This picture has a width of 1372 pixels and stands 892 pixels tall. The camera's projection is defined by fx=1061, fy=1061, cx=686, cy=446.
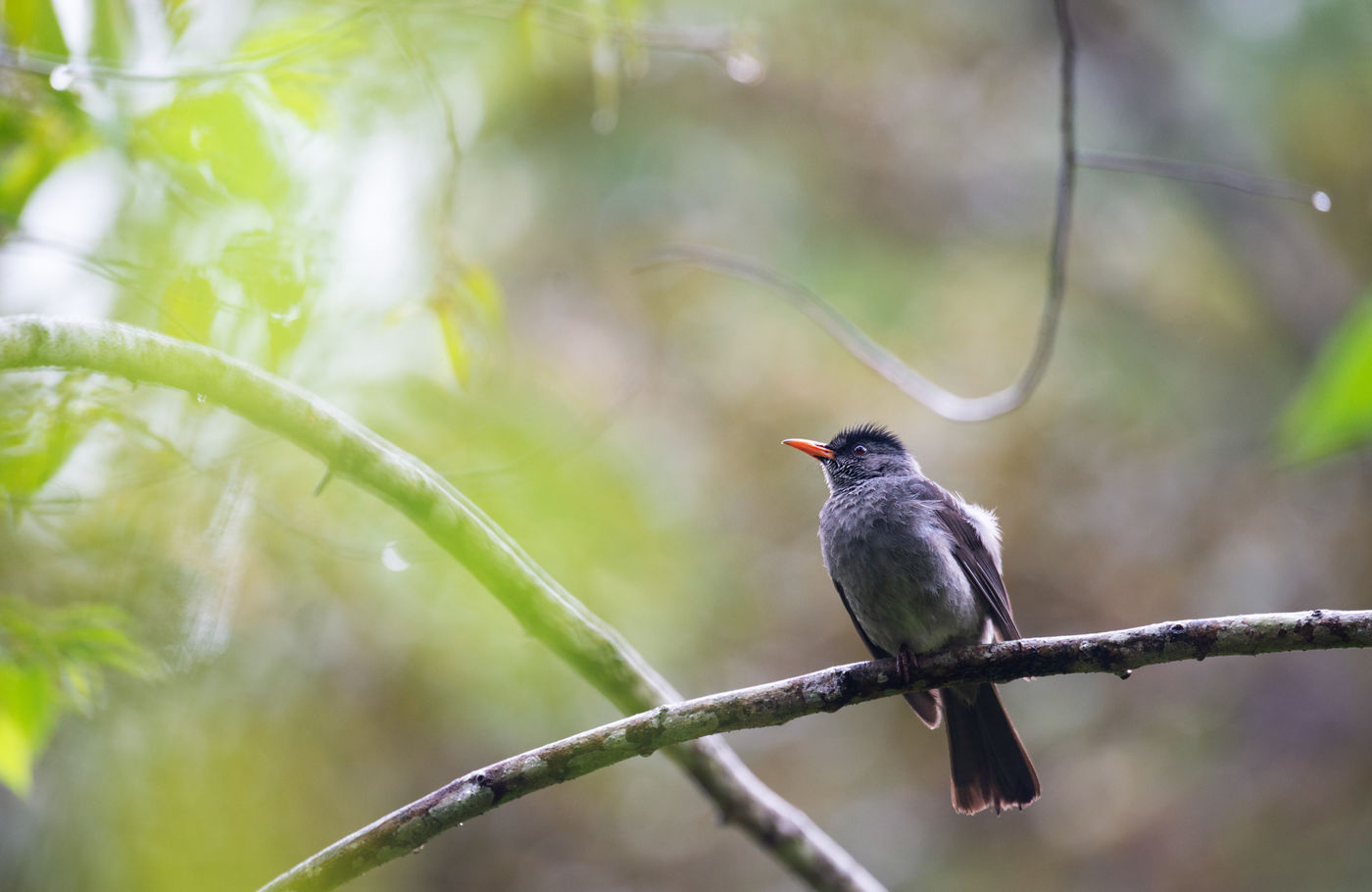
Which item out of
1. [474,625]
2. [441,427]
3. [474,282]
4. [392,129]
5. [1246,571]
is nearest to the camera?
[474,282]

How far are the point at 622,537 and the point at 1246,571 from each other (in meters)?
4.20

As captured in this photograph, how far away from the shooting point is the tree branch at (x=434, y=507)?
2.36 metres

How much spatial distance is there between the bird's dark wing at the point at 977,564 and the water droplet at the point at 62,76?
3.01 metres

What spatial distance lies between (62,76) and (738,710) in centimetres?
242

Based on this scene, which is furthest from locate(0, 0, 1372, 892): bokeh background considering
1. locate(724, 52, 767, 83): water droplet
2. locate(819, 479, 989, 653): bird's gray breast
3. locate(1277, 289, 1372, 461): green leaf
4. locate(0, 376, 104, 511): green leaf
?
locate(1277, 289, 1372, 461): green leaf

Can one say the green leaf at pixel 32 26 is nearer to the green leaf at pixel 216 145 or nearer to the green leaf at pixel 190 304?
the green leaf at pixel 216 145

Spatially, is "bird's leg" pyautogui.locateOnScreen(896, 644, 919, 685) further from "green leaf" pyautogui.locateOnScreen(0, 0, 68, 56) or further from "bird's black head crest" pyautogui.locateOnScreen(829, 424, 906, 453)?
"green leaf" pyautogui.locateOnScreen(0, 0, 68, 56)

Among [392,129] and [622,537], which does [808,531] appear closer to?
[622,537]

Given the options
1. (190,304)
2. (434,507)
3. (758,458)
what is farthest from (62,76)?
(758,458)

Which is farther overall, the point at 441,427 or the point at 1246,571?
the point at 1246,571

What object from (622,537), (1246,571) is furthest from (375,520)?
(1246,571)

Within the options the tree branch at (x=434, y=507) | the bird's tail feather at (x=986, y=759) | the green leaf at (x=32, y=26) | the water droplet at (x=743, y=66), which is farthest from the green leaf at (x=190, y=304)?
the bird's tail feather at (x=986, y=759)

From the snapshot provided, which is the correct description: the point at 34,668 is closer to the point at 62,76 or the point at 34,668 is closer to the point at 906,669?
the point at 62,76

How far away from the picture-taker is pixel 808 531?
7.38 m
